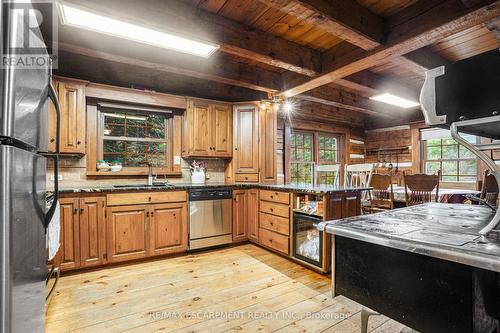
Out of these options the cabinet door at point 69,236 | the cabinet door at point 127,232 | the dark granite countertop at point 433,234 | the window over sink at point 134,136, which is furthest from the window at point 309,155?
the dark granite countertop at point 433,234

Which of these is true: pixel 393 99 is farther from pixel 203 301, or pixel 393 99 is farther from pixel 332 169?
pixel 203 301

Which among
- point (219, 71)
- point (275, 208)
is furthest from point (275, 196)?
point (219, 71)

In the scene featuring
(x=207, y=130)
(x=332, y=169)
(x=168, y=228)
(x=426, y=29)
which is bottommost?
(x=168, y=228)

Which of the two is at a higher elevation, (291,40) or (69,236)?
(291,40)

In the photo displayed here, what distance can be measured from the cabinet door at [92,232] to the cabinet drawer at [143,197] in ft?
0.38

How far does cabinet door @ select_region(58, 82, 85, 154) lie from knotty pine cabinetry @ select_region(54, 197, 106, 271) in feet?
2.37

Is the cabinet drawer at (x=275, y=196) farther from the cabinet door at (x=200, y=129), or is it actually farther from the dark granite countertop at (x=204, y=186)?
the cabinet door at (x=200, y=129)

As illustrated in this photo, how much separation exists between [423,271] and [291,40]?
2799 millimetres

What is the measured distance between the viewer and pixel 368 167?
3596mm

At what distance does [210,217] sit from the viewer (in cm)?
347

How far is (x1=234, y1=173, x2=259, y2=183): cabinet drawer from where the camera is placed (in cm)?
407

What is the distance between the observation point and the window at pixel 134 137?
3.55m

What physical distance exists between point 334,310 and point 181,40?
Answer: 9.10ft

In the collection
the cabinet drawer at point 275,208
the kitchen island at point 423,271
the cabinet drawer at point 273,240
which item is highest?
the kitchen island at point 423,271
